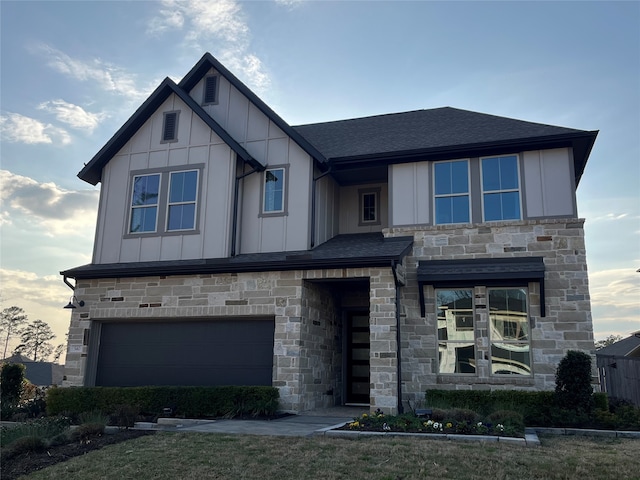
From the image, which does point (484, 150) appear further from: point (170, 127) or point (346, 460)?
point (346, 460)

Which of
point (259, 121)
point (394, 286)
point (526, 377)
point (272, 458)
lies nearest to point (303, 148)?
point (259, 121)

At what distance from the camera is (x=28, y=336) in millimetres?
63344

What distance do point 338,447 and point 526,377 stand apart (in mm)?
6145

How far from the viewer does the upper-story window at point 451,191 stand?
13.6m

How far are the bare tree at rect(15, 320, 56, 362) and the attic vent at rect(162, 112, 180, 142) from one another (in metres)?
56.1

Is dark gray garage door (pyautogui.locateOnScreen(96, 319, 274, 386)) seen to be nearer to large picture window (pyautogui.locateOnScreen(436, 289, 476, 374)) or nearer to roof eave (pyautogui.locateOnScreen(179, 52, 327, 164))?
large picture window (pyautogui.locateOnScreen(436, 289, 476, 374))

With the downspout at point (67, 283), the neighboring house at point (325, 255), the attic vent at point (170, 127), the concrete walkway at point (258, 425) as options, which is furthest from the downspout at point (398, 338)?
the downspout at point (67, 283)

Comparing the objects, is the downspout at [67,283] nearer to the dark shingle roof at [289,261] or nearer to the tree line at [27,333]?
Answer: the dark shingle roof at [289,261]

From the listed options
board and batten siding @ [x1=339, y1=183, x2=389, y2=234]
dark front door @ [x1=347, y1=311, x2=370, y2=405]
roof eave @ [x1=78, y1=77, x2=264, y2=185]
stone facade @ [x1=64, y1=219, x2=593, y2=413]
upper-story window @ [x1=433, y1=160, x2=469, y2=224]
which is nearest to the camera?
stone facade @ [x1=64, y1=219, x2=593, y2=413]

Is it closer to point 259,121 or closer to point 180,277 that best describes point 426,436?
point 180,277

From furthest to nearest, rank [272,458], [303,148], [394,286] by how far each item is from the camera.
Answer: [303,148] → [394,286] → [272,458]

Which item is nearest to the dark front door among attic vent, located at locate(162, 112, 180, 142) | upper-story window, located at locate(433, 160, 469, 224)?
upper-story window, located at locate(433, 160, 469, 224)

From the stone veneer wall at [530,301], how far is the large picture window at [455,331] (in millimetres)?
153

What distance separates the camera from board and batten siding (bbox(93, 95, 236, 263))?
14617 millimetres
